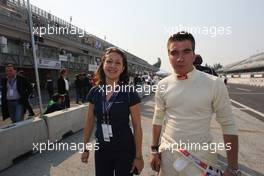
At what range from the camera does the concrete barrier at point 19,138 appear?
575 centimetres

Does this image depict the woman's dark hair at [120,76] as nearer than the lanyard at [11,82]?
Yes

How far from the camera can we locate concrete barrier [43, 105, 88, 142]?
756 cm

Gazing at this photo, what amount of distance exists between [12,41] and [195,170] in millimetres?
36067

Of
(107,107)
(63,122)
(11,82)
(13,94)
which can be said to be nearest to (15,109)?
(13,94)

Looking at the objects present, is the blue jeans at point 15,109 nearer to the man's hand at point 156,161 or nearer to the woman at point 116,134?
the woman at point 116,134

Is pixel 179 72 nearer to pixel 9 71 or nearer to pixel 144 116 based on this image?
pixel 9 71

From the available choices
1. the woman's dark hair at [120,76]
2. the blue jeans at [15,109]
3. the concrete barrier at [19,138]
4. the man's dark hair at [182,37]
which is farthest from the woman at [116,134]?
the blue jeans at [15,109]

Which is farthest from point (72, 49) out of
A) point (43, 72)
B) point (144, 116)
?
point (144, 116)

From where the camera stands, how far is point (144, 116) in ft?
41.9

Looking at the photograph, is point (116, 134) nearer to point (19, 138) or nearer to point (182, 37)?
point (182, 37)

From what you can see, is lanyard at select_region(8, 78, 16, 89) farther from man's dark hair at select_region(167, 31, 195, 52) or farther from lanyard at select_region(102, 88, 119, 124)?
man's dark hair at select_region(167, 31, 195, 52)

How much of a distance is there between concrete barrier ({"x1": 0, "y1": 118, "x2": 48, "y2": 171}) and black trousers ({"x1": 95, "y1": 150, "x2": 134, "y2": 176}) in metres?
3.21

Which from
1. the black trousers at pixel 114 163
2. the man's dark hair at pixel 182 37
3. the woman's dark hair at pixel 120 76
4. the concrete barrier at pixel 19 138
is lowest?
the concrete barrier at pixel 19 138

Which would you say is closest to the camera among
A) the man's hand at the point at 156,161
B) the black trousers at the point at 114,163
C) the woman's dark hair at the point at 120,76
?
the man's hand at the point at 156,161
